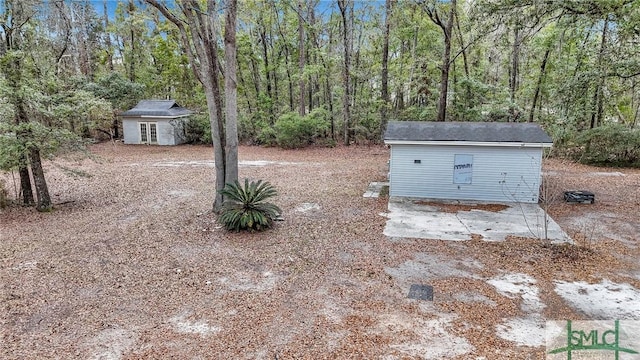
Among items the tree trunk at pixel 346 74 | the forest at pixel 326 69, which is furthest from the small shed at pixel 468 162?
the tree trunk at pixel 346 74

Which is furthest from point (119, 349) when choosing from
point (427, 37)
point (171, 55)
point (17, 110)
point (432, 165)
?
point (171, 55)

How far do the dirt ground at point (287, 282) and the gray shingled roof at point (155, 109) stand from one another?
1205 centimetres

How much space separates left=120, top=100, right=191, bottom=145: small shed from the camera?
22.0 m

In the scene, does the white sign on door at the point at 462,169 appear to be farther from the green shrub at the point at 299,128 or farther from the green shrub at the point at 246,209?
the green shrub at the point at 299,128

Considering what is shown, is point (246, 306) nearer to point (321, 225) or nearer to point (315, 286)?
point (315, 286)

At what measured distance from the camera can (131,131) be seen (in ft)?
74.6

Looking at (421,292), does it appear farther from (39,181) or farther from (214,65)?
(39,181)

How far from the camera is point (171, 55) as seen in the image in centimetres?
2469

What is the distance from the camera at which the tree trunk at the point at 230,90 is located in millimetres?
8633

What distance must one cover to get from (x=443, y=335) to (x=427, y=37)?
711 inches

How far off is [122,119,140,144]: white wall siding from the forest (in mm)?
1416
